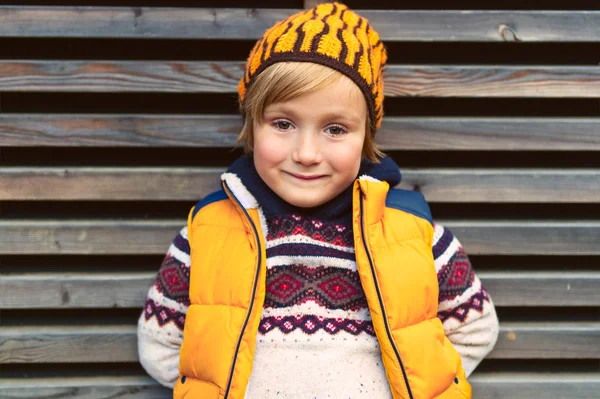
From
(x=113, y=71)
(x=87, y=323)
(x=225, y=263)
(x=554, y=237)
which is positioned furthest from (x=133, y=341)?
(x=554, y=237)

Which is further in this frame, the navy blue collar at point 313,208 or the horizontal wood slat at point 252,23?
the horizontal wood slat at point 252,23

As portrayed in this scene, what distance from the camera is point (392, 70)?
2.06 meters

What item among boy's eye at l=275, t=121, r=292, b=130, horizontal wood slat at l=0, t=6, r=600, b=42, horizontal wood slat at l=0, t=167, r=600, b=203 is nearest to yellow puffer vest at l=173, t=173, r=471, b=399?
boy's eye at l=275, t=121, r=292, b=130

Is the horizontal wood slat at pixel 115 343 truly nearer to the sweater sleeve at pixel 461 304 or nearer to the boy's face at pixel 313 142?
the sweater sleeve at pixel 461 304

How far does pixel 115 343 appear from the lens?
2.15m

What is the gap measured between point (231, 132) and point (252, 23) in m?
0.44

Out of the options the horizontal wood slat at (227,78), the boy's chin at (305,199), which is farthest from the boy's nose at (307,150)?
the horizontal wood slat at (227,78)

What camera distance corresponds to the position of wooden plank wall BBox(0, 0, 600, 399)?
6.73 ft

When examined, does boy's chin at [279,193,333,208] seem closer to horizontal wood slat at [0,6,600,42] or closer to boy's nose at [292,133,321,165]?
boy's nose at [292,133,321,165]

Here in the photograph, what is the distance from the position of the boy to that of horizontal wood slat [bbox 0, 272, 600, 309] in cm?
46

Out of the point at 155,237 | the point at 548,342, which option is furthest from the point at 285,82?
the point at 548,342

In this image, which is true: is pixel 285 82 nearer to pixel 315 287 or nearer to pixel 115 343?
pixel 315 287

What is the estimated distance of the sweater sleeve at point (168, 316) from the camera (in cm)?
180

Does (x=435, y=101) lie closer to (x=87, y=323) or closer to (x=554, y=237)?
(x=554, y=237)
